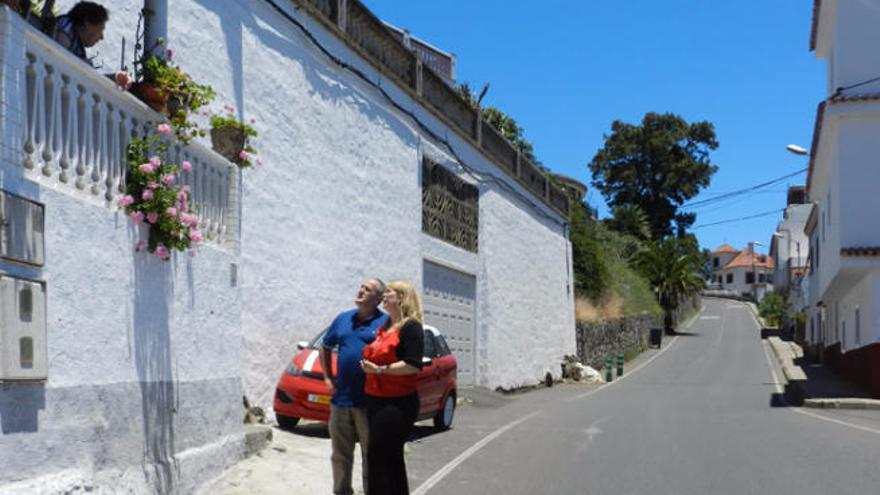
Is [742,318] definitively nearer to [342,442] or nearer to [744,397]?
[744,397]

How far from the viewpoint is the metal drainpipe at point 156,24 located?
10.8m

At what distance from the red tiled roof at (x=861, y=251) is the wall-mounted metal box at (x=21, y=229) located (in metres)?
21.9

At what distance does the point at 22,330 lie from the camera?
5.77 metres

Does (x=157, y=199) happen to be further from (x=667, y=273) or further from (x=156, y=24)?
(x=667, y=273)

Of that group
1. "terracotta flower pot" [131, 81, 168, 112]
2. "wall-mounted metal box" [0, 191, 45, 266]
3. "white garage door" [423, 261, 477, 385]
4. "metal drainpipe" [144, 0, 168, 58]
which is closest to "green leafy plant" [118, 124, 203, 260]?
"terracotta flower pot" [131, 81, 168, 112]

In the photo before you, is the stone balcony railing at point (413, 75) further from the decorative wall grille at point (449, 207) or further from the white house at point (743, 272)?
the white house at point (743, 272)

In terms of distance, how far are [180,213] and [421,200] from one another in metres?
12.1

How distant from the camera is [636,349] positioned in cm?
4888

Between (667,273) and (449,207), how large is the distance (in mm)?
47188

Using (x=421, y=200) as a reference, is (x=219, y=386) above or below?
below

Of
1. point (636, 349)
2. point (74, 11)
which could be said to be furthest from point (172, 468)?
point (636, 349)

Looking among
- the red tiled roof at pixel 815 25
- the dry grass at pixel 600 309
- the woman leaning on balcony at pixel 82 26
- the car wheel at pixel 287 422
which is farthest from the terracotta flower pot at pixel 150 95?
the dry grass at pixel 600 309

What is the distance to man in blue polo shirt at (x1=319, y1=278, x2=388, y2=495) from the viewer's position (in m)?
7.68

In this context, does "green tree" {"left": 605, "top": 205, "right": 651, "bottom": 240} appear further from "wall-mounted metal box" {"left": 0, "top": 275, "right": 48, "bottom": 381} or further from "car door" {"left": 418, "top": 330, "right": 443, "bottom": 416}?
"wall-mounted metal box" {"left": 0, "top": 275, "right": 48, "bottom": 381}
